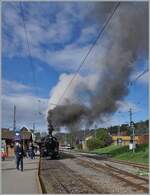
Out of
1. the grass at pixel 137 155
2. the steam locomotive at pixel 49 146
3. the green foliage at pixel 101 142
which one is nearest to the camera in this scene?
the grass at pixel 137 155

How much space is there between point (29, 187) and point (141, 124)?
11303 cm

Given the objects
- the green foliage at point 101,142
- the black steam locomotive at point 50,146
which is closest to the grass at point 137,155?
the black steam locomotive at point 50,146

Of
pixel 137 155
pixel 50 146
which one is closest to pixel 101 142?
pixel 137 155

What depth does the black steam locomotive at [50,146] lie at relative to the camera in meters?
36.0

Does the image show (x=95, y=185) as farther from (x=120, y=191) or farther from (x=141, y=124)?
(x=141, y=124)

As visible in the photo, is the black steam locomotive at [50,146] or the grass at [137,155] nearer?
the grass at [137,155]

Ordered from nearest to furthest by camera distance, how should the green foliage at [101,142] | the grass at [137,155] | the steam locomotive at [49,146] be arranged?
the grass at [137,155]
the steam locomotive at [49,146]
the green foliage at [101,142]

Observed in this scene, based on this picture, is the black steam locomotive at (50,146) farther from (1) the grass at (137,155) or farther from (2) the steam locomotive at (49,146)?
(1) the grass at (137,155)

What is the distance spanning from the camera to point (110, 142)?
95125 millimetres

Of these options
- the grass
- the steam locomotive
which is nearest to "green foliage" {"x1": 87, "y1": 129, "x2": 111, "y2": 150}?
the grass

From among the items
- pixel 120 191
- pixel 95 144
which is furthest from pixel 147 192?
pixel 95 144

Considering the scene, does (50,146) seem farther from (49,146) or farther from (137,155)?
(137,155)

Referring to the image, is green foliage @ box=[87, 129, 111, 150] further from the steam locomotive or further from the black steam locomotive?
the steam locomotive

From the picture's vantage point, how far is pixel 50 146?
118 feet
